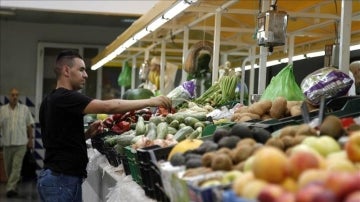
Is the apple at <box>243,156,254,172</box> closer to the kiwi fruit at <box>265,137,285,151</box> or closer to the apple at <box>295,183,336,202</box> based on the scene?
the kiwi fruit at <box>265,137,285,151</box>

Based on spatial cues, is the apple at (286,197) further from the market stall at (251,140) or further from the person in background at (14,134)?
the person in background at (14,134)

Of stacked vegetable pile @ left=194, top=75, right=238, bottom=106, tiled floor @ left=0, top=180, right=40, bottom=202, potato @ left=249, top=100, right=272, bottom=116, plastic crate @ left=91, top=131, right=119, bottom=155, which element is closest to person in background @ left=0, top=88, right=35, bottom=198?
tiled floor @ left=0, top=180, right=40, bottom=202

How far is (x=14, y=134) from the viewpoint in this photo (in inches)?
424

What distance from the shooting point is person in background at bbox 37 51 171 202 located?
3.89 m

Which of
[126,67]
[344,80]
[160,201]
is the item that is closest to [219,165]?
[160,201]

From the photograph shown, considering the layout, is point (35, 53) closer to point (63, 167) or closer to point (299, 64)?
point (299, 64)

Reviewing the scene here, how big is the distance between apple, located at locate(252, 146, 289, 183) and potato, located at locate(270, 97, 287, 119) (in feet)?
5.13

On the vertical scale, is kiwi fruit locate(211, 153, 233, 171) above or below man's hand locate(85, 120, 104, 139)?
above

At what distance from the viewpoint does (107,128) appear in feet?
17.4

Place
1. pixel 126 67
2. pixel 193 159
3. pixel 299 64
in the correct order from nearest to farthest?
pixel 193 159 < pixel 299 64 < pixel 126 67

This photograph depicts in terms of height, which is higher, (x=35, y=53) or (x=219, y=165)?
(x=35, y=53)

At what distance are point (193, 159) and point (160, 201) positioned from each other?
561 mm

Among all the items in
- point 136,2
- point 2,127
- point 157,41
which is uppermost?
point 136,2

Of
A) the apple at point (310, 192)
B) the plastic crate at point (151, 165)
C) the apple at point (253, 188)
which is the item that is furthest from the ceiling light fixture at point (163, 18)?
the apple at point (310, 192)
